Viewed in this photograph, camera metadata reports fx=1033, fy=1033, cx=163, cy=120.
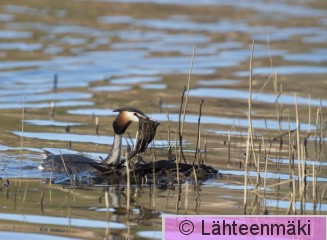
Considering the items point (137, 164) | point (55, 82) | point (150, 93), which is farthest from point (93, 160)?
point (55, 82)

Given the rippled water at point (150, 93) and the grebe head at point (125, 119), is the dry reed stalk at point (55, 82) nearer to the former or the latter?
the rippled water at point (150, 93)

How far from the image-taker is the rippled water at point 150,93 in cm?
903

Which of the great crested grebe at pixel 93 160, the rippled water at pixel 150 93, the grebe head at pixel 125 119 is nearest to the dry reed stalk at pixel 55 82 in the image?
the rippled water at pixel 150 93

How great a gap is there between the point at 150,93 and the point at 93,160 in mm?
6098

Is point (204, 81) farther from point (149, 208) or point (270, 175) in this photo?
point (149, 208)

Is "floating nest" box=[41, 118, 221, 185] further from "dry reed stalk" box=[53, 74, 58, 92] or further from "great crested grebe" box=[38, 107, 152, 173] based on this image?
"dry reed stalk" box=[53, 74, 58, 92]

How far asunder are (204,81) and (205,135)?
17.7ft

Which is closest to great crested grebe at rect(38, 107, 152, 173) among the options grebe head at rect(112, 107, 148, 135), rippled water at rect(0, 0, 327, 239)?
grebe head at rect(112, 107, 148, 135)

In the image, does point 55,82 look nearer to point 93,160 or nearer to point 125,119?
point 93,160

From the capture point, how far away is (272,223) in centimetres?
809

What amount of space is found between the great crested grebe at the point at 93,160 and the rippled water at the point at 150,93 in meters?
0.25

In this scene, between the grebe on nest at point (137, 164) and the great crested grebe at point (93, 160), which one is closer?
the grebe on nest at point (137, 164)

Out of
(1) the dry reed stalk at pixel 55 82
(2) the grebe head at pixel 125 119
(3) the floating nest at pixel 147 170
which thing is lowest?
(3) the floating nest at pixel 147 170

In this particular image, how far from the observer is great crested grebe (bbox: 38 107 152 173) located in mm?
10344
